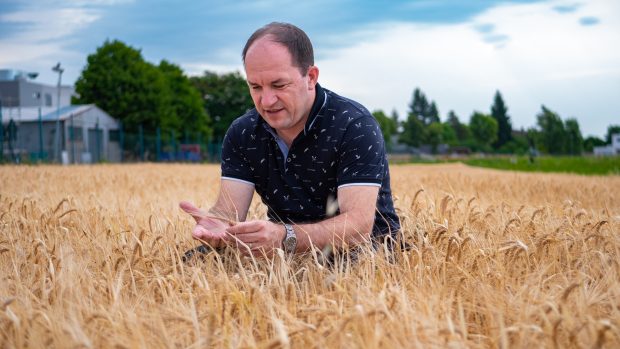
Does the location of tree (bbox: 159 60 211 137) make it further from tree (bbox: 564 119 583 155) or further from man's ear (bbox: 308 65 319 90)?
man's ear (bbox: 308 65 319 90)

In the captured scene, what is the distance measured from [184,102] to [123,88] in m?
9.32

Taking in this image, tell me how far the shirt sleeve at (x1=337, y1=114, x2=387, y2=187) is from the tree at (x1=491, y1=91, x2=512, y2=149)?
100 metres

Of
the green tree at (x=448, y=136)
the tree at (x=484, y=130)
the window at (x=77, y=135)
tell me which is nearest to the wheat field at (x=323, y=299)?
the window at (x=77, y=135)

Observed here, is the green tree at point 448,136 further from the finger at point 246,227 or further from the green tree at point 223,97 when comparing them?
the finger at point 246,227

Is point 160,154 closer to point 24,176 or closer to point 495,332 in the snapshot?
point 24,176

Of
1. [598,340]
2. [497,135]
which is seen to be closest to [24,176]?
[598,340]

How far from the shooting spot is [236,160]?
3.68 m

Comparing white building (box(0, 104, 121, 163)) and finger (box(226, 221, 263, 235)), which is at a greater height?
white building (box(0, 104, 121, 163))

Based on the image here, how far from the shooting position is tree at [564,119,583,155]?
57938 millimetres

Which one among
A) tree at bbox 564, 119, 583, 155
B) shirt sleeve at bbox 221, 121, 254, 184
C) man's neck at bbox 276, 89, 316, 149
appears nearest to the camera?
man's neck at bbox 276, 89, 316, 149

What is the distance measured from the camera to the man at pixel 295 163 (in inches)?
119

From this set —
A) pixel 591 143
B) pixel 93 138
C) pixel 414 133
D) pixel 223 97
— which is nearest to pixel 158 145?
pixel 93 138

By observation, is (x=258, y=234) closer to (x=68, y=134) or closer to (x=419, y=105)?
(x=68, y=134)

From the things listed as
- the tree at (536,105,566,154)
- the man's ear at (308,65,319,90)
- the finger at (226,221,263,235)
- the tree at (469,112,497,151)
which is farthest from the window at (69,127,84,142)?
the tree at (469,112,497,151)
